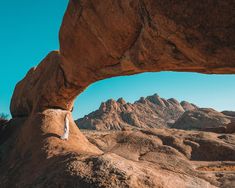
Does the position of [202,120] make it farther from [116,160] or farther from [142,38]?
[142,38]

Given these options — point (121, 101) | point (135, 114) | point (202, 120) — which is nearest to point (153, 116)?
point (135, 114)

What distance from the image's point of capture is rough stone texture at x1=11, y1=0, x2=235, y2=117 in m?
4.52

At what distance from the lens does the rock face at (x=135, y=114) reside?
224ft

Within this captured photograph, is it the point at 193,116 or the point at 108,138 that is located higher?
the point at 193,116

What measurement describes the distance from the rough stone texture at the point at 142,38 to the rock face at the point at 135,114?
54.4m

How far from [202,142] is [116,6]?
1415 centimetres

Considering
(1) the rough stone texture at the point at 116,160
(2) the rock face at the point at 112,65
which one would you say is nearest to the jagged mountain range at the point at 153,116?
(1) the rough stone texture at the point at 116,160

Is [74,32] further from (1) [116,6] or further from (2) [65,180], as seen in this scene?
(2) [65,180]

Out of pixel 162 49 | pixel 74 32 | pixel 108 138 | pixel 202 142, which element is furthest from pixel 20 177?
pixel 202 142

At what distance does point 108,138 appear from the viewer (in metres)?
18.5

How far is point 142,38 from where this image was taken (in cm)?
607

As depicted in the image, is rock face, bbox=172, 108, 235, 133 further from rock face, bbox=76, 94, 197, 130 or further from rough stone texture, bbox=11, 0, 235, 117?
rough stone texture, bbox=11, 0, 235, 117

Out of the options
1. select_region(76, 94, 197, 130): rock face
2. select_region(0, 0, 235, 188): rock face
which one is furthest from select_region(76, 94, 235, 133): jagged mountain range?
select_region(0, 0, 235, 188): rock face

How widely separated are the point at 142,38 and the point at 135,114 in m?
75.3
